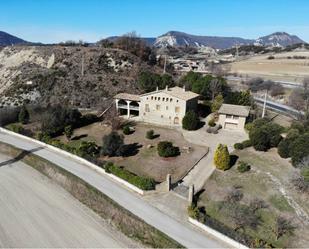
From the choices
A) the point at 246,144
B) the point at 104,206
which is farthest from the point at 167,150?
the point at 104,206

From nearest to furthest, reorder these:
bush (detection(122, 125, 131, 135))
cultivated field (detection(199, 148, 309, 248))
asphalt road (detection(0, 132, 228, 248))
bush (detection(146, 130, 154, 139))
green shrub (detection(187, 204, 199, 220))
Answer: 1. asphalt road (detection(0, 132, 228, 248))
2. cultivated field (detection(199, 148, 309, 248))
3. green shrub (detection(187, 204, 199, 220))
4. bush (detection(146, 130, 154, 139))
5. bush (detection(122, 125, 131, 135))

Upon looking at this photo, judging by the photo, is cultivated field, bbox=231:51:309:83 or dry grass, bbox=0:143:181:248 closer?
dry grass, bbox=0:143:181:248

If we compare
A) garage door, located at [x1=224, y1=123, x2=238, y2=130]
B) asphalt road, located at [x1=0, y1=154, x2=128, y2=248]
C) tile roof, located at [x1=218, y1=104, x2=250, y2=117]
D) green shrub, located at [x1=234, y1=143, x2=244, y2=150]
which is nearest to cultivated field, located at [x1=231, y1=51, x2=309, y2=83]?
tile roof, located at [x1=218, y1=104, x2=250, y2=117]

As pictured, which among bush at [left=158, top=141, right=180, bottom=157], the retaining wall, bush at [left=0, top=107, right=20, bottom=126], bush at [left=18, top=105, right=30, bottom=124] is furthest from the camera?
bush at [left=18, top=105, right=30, bottom=124]

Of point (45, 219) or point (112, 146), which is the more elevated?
point (112, 146)

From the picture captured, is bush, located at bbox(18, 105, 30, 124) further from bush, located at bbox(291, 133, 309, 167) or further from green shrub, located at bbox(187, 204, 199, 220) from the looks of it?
bush, located at bbox(291, 133, 309, 167)

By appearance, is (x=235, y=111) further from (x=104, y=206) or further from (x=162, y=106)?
(x=104, y=206)

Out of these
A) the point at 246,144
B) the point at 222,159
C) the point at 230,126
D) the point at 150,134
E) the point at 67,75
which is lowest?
the point at 150,134
